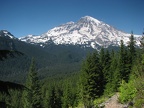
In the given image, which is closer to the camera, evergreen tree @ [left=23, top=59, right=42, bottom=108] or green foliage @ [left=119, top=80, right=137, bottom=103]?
green foliage @ [left=119, top=80, right=137, bottom=103]

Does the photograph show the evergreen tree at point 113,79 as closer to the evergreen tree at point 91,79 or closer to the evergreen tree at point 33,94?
the evergreen tree at point 91,79

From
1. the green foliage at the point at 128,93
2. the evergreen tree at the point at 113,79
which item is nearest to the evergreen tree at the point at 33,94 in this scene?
the evergreen tree at the point at 113,79

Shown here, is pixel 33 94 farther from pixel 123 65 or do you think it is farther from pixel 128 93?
pixel 128 93

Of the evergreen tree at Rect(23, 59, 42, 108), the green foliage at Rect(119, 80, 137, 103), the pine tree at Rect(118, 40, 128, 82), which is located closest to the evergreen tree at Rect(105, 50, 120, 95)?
the pine tree at Rect(118, 40, 128, 82)

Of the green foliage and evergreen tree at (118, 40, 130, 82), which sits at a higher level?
evergreen tree at (118, 40, 130, 82)

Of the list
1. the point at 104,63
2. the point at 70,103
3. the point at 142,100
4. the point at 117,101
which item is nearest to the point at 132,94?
the point at 117,101

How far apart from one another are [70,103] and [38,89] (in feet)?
45.7

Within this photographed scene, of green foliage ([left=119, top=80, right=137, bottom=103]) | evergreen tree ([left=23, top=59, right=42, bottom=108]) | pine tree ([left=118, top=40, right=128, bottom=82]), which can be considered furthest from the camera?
evergreen tree ([left=23, top=59, right=42, bottom=108])

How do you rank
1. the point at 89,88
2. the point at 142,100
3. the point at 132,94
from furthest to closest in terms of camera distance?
the point at 89,88 < the point at 132,94 < the point at 142,100

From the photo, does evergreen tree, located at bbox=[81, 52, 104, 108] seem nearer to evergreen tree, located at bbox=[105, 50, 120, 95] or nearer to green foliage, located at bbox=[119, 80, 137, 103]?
evergreen tree, located at bbox=[105, 50, 120, 95]

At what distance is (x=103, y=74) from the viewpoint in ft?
167

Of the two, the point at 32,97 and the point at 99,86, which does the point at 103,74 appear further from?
the point at 32,97

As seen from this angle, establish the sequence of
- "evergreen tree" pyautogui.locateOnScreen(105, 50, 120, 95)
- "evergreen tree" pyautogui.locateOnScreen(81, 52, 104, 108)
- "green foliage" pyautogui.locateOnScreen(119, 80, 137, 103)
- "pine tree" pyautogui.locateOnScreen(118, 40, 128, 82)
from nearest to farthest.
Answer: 1. "green foliage" pyautogui.locateOnScreen(119, 80, 137, 103)
2. "evergreen tree" pyautogui.locateOnScreen(81, 52, 104, 108)
3. "evergreen tree" pyautogui.locateOnScreen(105, 50, 120, 95)
4. "pine tree" pyautogui.locateOnScreen(118, 40, 128, 82)

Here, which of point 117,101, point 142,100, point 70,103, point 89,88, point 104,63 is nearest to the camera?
point 142,100
